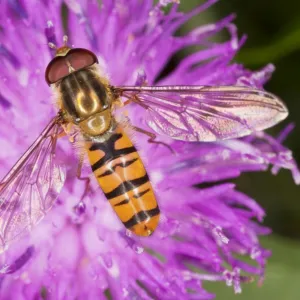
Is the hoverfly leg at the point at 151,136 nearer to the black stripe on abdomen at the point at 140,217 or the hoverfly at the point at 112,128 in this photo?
the hoverfly at the point at 112,128

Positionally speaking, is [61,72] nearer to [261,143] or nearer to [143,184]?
[143,184]

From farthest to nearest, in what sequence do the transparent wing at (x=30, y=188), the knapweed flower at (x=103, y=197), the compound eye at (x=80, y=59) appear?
the knapweed flower at (x=103, y=197), the compound eye at (x=80, y=59), the transparent wing at (x=30, y=188)

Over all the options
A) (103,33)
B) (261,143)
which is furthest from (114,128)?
(261,143)

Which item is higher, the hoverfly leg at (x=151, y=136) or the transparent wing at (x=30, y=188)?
the transparent wing at (x=30, y=188)

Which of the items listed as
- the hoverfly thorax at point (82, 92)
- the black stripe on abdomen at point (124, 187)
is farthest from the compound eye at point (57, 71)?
the black stripe on abdomen at point (124, 187)

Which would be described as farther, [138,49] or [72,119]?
[138,49]
